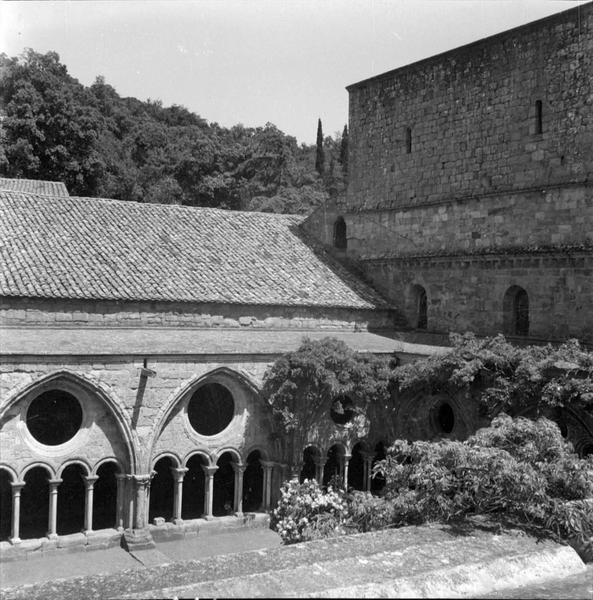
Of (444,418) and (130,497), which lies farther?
(444,418)

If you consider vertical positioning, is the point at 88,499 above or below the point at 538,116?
below

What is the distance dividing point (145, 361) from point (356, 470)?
6922 mm

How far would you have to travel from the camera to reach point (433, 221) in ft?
69.2

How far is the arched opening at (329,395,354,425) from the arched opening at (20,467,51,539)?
6.84 metres

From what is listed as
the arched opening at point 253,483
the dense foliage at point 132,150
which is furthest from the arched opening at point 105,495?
the dense foliage at point 132,150

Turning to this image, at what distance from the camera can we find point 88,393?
1535cm

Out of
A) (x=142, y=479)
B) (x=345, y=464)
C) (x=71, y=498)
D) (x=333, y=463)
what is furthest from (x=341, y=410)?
(x=71, y=498)

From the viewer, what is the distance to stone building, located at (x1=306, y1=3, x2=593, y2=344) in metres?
17.2

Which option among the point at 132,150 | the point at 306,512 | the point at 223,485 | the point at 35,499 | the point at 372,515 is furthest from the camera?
the point at 132,150

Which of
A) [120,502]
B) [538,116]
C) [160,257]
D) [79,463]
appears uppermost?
[538,116]

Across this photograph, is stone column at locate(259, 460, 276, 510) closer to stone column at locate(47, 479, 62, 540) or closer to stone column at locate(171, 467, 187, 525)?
stone column at locate(171, 467, 187, 525)

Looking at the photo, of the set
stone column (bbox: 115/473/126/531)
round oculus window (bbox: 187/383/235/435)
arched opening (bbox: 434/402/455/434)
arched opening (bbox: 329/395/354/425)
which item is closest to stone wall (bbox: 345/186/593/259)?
arched opening (bbox: 434/402/455/434)

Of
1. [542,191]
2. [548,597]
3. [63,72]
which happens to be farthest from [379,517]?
[63,72]

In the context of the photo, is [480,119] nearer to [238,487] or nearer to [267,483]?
[267,483]
